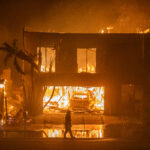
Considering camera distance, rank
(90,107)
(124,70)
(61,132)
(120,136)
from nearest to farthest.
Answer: (120,136) < (61,132) < (124,70) < (90,107)

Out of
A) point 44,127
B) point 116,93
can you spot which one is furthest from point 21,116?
point 116,93

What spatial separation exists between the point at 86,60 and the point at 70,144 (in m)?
10.9

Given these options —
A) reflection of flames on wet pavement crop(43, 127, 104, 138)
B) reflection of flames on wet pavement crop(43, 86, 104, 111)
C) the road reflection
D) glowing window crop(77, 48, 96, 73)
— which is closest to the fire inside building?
glowing window crop(77, 48, 96, 73)

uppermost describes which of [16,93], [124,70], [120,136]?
[124,70]

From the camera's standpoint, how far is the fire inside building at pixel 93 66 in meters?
22.0

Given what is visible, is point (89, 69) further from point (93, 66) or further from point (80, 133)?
point (80, 133)

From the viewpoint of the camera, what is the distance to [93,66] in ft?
75.2

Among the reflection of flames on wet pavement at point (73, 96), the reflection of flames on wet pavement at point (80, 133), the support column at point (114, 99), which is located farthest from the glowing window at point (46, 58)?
the reflection of flames on wet pavement at point (80, 133)

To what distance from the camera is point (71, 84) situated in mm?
22203

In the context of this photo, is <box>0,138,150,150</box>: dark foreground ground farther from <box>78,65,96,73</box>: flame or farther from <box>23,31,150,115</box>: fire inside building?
<box>78,65,96,73</box>: flame

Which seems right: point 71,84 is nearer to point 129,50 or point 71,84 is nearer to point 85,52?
point 85,52

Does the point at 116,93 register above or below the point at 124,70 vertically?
below

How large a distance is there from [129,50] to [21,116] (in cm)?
988

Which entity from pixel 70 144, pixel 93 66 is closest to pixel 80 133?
pixel 70 144
